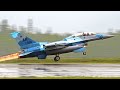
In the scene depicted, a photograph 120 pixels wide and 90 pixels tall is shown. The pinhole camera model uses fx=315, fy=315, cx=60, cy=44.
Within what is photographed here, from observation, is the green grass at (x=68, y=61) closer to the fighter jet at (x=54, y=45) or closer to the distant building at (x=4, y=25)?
the fighter jet at (x=54, y=45)

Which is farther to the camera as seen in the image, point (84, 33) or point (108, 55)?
point (108, 55)

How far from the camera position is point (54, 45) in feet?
80.0

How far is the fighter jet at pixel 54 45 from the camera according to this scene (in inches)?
930

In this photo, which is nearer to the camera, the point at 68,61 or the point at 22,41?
the point at 22,41

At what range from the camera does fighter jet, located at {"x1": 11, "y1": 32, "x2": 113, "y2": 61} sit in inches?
930

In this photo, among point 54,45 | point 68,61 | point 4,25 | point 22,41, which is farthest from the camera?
point 4,25

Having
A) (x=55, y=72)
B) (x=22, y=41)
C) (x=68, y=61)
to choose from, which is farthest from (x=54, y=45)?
(x=55, y=72)

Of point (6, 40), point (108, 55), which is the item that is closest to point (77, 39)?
point (108, 55)

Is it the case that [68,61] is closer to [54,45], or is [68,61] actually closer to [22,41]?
[54,45]

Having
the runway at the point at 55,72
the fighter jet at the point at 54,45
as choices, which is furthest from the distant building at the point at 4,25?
the runway at the point at 55,72

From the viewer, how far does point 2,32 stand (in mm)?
26938
